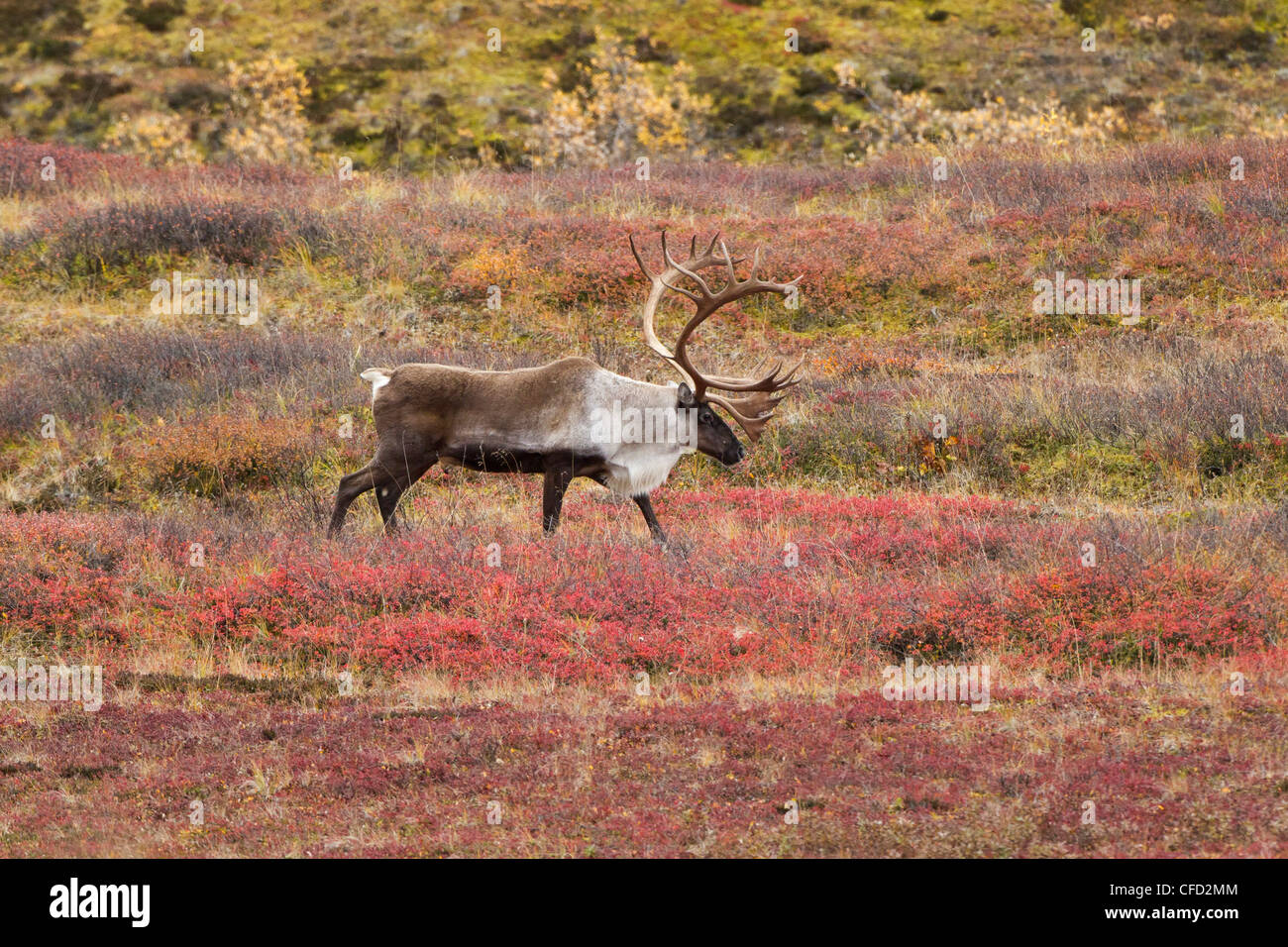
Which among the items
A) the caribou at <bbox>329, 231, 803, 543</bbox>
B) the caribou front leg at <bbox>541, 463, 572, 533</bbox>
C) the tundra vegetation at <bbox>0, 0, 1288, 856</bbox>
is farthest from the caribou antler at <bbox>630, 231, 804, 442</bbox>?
the caribou front leg at <bbox>541, 463, 572, 533</bbox>

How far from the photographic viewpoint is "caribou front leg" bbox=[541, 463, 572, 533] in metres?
10.9

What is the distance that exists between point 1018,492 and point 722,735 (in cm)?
608

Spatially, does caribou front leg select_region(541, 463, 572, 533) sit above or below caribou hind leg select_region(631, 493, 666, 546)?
above

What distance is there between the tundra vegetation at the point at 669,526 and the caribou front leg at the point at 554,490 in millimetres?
507

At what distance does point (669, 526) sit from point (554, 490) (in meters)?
1.31

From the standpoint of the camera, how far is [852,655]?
8.61m

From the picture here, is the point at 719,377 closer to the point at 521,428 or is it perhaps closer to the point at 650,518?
the point at 650,518

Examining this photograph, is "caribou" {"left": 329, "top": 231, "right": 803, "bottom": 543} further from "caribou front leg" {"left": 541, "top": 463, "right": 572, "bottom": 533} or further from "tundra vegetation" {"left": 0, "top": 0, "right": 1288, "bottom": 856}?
"tundra vegetation" {"left": 0, "top": 0, "right": 1288, "bottom": 856}

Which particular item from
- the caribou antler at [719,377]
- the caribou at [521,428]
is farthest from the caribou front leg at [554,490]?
the caribou antler at [719,377]

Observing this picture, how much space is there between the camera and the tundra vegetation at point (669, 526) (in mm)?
6770

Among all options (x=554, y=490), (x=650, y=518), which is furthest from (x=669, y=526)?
(x=554, y=490)

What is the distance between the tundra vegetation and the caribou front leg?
51 centimetres

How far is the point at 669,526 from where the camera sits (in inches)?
464
